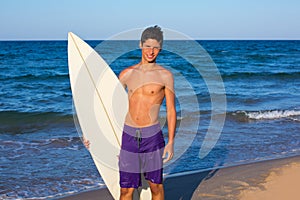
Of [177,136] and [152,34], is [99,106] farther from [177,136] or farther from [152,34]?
[177,136]

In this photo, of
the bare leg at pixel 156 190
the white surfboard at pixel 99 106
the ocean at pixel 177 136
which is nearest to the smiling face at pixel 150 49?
the white surfboard at pixel 99 106

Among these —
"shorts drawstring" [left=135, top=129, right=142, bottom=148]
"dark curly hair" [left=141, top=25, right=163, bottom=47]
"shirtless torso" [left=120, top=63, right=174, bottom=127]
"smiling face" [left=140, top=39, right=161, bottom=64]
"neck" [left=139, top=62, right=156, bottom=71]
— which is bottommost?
"shorts drawstring" [left=135, top=129, right=142, bottom=148]

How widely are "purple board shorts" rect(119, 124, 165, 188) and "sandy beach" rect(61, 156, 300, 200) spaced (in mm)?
1113

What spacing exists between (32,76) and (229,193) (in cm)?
1620

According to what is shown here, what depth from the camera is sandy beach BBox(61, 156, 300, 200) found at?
4.16m

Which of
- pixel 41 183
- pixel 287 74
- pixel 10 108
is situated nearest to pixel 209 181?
pixel 41 183

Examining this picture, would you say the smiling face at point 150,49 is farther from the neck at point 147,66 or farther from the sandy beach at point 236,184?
the sandy beach at point 236,184

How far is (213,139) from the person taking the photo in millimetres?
7062

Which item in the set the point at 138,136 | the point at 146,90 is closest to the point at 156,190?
the point at 138,136

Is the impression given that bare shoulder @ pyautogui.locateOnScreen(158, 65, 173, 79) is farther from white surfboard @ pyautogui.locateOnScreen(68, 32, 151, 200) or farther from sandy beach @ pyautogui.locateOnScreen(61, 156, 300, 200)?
sandy beach @ pyautogui.locateOnScreen(61, 156, 300, 200)

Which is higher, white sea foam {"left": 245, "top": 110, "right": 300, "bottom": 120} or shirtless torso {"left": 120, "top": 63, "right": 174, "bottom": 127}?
shirtless torso {"left": 120, "top": 63, "right": 174, "bottom": 127}

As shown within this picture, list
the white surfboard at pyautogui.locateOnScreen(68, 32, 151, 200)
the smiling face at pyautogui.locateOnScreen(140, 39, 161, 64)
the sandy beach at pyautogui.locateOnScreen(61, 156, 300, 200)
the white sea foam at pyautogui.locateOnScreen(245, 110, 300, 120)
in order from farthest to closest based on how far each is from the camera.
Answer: the white sea foam at pyautogui.locateOnScreen(245, 110, 300, 120) → the sandy beach at pyautogui.locateOnScreen(61, 156, 300, 200) → the white surfboard at pyautogui.locateOnScreen(68, 32, 151, 200) → the smiling face at pyautogui.locateOnScreen(140, 39, 161, 64)

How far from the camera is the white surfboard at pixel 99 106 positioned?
3.80 metres

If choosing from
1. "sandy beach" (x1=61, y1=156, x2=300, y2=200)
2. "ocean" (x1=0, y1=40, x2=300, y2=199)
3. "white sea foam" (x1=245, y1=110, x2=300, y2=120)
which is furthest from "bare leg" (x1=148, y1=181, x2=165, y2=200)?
"white sea foam" (x1=245, y1=110, x2=300, y2=120)
